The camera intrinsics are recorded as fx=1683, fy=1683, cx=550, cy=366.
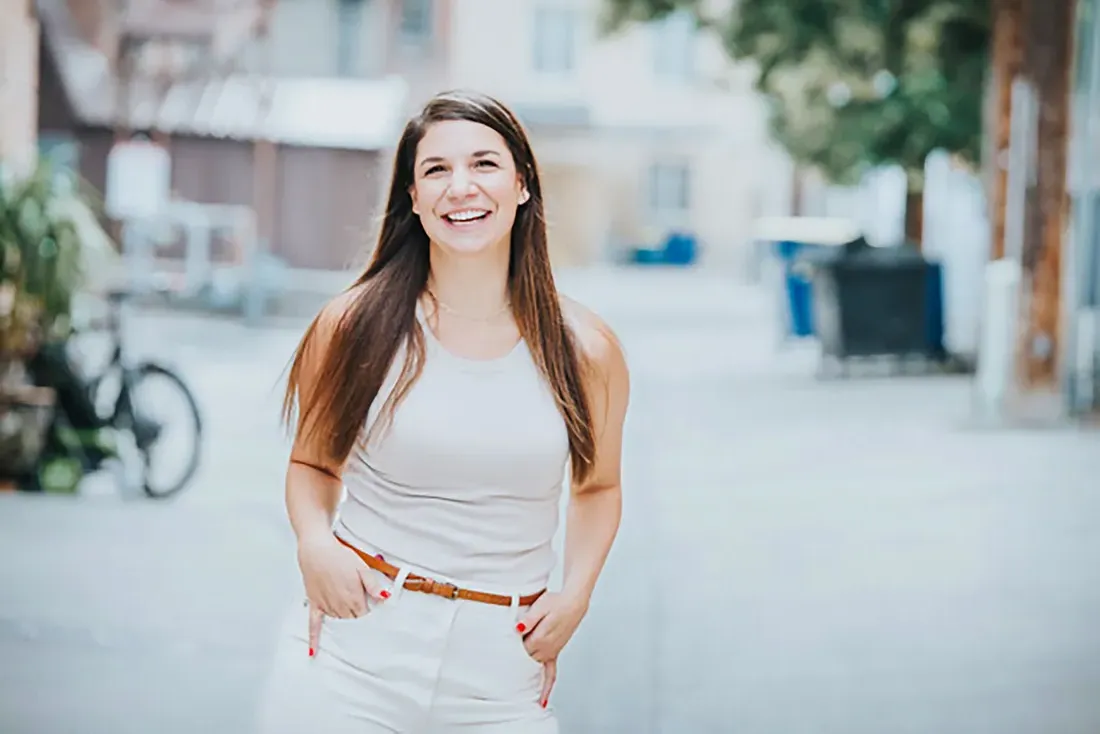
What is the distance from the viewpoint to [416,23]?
198 inches

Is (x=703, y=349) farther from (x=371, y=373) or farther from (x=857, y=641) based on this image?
(x=371, y=373)

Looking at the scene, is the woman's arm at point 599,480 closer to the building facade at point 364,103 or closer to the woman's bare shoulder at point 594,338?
the woman's bare shoulder at point 594,338

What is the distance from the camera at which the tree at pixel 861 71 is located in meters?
6.72

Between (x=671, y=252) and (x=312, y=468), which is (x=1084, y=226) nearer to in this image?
(x=671, y=252)

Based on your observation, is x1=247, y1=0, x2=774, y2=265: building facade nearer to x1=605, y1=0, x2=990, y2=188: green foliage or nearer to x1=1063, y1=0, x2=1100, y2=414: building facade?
x1=605, y1=0, x2=990, y2=188: green foliage

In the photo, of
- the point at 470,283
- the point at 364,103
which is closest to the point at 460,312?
the point at 470,283

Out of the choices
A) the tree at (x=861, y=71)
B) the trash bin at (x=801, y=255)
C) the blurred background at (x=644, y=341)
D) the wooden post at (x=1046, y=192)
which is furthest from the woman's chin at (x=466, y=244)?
the trash bin at (x=801, y=255)

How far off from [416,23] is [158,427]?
1.43m

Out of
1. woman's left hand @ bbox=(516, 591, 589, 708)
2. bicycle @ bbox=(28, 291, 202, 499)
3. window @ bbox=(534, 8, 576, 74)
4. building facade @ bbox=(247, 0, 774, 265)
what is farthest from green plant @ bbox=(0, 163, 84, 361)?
woman's left hand @ bbox=(516, 591, 589, 708)

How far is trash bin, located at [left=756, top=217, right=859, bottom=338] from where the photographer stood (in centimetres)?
739

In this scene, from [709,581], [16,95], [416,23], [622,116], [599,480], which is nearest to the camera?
[599,480]

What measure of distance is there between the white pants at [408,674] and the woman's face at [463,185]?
28 centimetres

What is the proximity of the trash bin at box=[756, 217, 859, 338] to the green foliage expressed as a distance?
0.29m

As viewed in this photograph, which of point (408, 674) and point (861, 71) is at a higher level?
point (861, 71)
